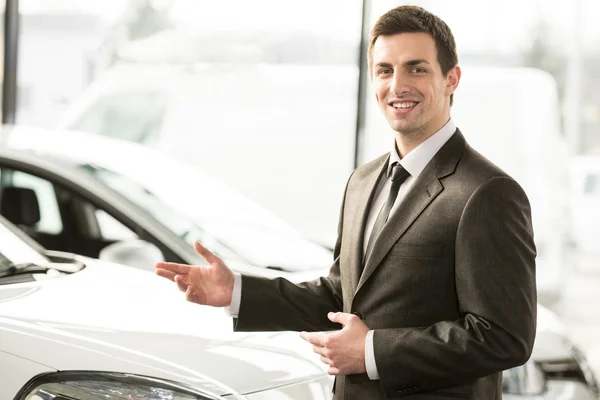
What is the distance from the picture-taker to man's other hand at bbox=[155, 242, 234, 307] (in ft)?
6.17

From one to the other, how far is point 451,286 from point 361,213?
0.91 ft

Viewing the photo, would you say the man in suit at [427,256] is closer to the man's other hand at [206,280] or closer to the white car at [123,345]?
the man's other hand at [206,280]

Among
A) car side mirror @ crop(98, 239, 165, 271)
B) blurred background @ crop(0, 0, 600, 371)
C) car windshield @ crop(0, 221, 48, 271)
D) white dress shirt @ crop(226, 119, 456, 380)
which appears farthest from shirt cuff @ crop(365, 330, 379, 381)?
blurred background @ crop(0, 0, 600, 371)

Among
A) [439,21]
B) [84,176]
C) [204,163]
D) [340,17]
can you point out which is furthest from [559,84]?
[439,21]

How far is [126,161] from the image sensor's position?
3.75 meters

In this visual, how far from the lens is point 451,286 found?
5.27 feet

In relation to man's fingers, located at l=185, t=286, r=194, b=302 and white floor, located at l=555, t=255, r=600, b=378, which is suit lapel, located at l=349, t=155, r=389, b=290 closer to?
man's fingers, located at l=185, t=286, r=194, b=302

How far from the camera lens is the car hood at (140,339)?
6.16 ft

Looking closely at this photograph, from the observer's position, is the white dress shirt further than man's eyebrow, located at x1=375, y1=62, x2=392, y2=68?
No

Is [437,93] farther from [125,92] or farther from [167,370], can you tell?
[125,92]

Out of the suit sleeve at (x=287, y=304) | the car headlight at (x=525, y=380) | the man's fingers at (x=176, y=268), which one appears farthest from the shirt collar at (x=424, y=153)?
the car headlight at (x=525, y=380)

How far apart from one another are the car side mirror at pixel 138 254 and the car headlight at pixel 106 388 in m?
1.32

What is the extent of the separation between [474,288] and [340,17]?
15.4ft

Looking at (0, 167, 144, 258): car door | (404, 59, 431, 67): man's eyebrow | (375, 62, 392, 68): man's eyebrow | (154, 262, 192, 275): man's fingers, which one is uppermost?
(404, 59, 431, 67): man's eyebrow
